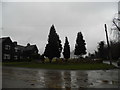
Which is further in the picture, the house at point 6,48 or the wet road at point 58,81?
the house at point 6,48

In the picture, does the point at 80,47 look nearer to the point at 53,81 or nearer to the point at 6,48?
the point at 6,48

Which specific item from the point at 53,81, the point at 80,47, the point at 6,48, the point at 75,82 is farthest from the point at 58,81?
the point at 80,47

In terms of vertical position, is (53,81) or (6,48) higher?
(6,48)

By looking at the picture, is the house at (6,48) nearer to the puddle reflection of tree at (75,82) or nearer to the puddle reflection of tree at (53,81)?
the puddle reflection of tree at (53,81)

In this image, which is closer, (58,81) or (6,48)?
(58,81)

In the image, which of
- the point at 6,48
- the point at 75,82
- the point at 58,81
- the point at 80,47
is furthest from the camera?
the point at 80,47

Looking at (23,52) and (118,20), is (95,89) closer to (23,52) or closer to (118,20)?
(118,20)

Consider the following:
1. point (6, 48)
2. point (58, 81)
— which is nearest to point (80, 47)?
point (6, 48)

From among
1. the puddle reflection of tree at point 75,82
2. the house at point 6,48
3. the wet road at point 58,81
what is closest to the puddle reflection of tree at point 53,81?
the wet road at point 58,81

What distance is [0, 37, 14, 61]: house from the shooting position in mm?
59019

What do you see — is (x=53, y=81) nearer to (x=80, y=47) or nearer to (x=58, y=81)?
(x=58, y=81)

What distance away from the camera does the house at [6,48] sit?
5902 centimetres

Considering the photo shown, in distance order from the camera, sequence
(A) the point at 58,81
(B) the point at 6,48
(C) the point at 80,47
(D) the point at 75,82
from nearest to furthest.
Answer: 1. (D) the point at 75,82
2. (A) the point at 58,81
3. (B) the point at 6,48
4. (C) the point at 80,47

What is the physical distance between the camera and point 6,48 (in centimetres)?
6062
